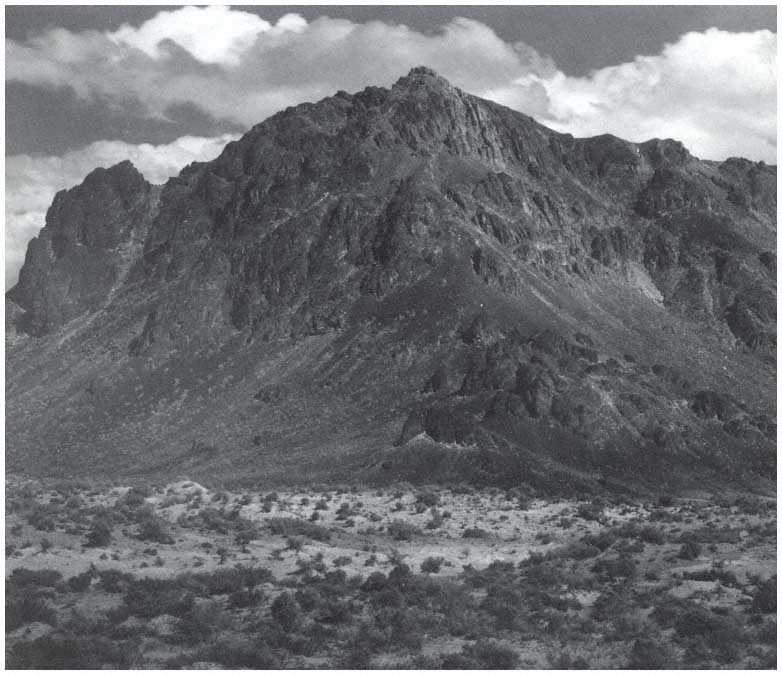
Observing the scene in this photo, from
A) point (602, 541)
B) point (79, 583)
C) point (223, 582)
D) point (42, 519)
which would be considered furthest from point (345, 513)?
point (79, 583)

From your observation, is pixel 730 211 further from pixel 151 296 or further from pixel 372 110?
pixel 151 296

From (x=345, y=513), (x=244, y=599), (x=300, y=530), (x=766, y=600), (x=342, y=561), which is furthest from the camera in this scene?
(x=345, y=513)

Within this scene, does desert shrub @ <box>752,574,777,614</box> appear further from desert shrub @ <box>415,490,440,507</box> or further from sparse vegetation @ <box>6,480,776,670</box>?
desert shrub @ <box>415,490,440,507</box>

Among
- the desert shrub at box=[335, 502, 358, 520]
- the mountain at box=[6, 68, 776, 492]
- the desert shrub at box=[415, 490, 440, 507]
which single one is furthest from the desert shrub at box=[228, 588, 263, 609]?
the mountain at box=[6, 68, 776, 492]

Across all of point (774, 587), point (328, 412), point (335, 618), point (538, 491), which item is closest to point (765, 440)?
point (538, 491)

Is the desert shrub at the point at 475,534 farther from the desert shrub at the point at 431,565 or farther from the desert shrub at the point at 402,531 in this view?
the desert shrub at the point at 431,565

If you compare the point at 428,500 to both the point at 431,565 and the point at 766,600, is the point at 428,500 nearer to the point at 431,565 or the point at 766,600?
the point at 431,565

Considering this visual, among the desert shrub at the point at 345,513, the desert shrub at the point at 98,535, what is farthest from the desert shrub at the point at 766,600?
the desert shrub at the point at 345,513
